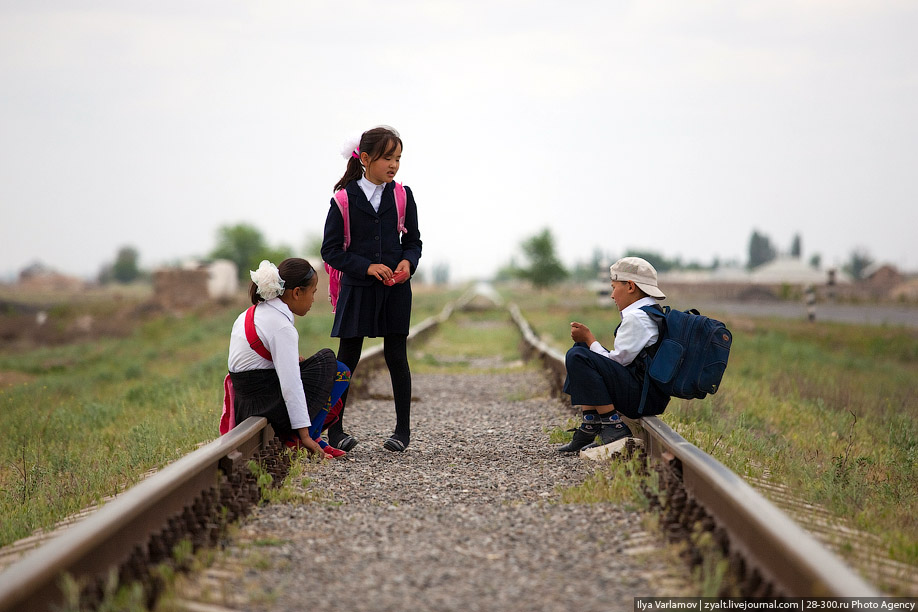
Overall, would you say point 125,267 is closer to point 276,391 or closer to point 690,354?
point 276,391

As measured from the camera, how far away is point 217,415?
6.34 m

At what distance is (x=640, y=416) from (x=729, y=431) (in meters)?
1.62

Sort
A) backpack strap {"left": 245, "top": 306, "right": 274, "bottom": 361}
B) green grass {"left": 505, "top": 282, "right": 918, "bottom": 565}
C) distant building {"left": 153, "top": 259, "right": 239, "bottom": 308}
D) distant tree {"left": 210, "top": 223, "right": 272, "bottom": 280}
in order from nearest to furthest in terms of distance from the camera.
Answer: green grass {"left": 505, "top": 282, "right": 918, "bottom": 565} → backpack strap {"left": 245, "top": 306, "right": 274, "bottom": 361} → distant building {"left": 153, "top": 259, "right": 239, "bottom": 308} → distant tree {"left": 210, "top": 223, "right": 272, "bottom": 280}

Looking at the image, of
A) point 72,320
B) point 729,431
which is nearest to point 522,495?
point 729,431

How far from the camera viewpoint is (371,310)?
15.8 ft

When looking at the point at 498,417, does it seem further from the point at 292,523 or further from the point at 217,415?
the point at 292,523

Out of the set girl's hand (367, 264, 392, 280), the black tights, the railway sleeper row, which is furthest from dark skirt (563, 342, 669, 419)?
the railway sleeper row

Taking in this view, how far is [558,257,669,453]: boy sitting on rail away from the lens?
14.6 ft

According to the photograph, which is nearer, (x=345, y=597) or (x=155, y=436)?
(x=345, y=597)

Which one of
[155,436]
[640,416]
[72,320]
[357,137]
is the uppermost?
[357,137]

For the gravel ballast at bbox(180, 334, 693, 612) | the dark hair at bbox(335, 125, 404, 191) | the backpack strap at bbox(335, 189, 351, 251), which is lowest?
the gravel ballast at bbox(180, 334, 693, 612)

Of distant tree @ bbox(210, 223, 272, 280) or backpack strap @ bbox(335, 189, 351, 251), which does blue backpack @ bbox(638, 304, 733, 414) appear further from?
distant tree @ bbox(210, 223, 272, 280)

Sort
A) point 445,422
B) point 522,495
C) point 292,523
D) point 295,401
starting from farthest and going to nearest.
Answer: point 445,422 → point 295,401 → point 522,495 → point 292,523

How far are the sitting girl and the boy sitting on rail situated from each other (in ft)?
4.60
